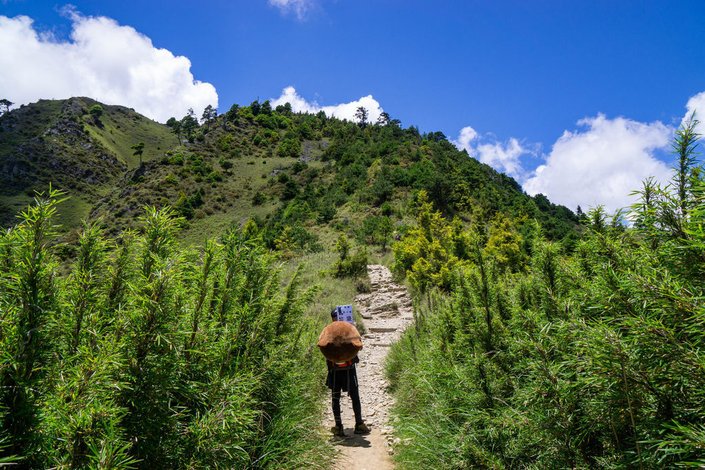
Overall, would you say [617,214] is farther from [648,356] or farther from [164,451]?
[164,451]

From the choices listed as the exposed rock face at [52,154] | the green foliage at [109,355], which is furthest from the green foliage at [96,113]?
the green foliage at [109,355]

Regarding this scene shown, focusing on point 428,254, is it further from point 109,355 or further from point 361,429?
point 109,355

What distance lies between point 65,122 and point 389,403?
97756 millimetres

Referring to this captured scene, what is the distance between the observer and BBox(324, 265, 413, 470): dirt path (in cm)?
445

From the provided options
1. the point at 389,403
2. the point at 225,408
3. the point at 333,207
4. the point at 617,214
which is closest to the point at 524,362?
the point at 617,214

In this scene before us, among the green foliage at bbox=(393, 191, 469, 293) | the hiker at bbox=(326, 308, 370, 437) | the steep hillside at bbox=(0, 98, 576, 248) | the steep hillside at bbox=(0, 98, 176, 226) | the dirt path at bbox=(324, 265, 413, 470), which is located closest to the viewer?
the dirt path at bbox=(324, 265, 413, 470)

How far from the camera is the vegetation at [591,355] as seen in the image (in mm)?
1185

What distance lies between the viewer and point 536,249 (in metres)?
2.85

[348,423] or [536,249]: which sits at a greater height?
[536,249]

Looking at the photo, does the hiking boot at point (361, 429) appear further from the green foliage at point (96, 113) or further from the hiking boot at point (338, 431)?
the green foliage at point (96, 113)

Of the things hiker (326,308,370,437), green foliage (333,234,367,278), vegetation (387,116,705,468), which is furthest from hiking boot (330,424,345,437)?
green foliage (333,234,367,278)

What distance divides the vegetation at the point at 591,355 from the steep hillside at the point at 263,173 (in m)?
20.4

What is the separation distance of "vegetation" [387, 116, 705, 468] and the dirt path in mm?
642

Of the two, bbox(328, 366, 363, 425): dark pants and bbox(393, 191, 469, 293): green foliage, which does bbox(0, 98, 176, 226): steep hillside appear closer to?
bbox(393, 191, 469, 293): green foliage
